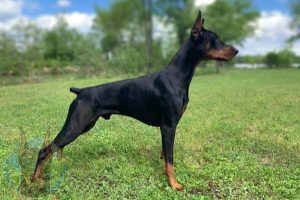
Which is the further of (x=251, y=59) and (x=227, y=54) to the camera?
(x=251, y=59)

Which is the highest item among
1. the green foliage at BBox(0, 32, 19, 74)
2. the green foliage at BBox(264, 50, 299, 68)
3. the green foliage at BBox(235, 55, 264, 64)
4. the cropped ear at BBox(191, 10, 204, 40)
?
the cropped ear at BBox(191, 10, 204, 40)

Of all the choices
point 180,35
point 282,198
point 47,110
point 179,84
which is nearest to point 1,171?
point 179,84

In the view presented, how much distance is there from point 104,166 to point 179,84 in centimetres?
176

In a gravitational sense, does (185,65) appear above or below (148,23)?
above

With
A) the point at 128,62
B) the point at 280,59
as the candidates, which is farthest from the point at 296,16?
the point at 128,62

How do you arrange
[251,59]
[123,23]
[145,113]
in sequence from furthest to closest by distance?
1. [251,59]
2. [123,23]
3. [145,113]

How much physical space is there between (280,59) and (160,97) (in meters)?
52.3

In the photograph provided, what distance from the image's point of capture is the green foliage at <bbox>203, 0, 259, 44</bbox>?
36469 millimetres

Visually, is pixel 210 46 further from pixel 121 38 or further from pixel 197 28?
pixel 121 38

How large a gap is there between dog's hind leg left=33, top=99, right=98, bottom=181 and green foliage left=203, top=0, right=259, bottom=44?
22.9 meters

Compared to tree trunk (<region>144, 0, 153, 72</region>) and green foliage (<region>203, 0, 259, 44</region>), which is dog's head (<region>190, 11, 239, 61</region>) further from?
tree trunk (<region>144, 0, 153, 72</region>)

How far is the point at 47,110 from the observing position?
1051 centimetres

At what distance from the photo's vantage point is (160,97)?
477 centimetres
